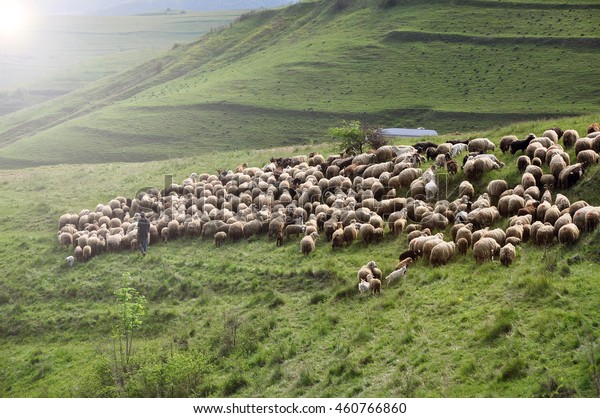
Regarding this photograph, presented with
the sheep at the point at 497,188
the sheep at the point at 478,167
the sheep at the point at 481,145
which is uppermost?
the sheep at the point at 481,145

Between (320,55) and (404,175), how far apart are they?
6884cm

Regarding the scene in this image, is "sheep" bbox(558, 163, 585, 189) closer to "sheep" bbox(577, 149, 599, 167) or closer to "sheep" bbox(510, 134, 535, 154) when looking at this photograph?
"sheep" bbox(577, 149, 599, 167)

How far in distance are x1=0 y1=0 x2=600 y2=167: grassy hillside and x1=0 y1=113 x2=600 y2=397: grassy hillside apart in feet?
139

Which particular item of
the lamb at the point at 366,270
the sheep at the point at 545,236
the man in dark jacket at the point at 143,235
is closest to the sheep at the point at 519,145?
the sheep at the point at 545,236

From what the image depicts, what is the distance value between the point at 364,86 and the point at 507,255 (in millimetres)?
64423

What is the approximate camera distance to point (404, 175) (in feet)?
86.0

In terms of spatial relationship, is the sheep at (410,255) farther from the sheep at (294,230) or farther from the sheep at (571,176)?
the sheep at (571,176)

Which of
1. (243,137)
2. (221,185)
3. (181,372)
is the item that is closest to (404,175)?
(221,185)

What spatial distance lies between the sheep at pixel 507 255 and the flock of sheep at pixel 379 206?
0.09 ft

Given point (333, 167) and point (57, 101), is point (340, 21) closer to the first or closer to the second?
point (57, 101)

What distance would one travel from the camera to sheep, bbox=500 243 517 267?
60.5ft

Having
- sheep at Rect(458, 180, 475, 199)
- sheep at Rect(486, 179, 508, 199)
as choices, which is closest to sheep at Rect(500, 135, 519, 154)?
sheep at Rect(458, 180, 475, 199)

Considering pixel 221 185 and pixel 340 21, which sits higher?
pixel 340 21

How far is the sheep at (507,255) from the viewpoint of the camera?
18427 millimetres
